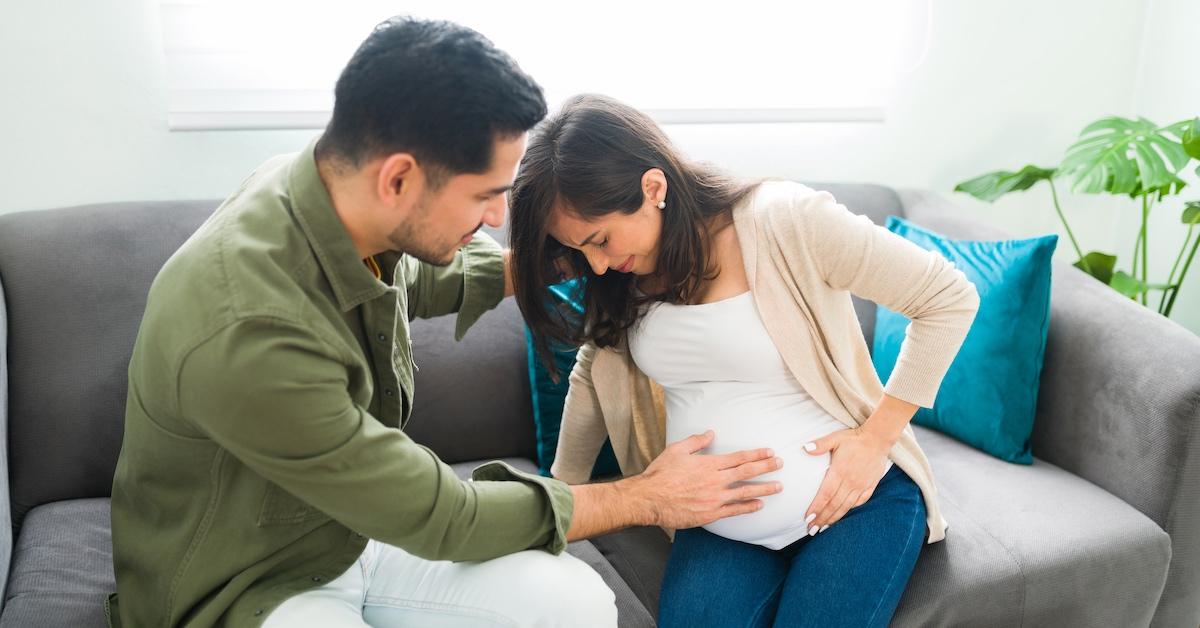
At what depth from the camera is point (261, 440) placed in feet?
3.26

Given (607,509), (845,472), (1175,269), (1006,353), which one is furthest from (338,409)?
(1175,269)

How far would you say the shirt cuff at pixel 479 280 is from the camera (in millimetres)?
1479

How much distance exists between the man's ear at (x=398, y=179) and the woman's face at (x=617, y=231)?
0.28 meters

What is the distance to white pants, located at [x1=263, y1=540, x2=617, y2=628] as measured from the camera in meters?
1.14

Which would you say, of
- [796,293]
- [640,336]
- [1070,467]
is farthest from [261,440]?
[1070,467]

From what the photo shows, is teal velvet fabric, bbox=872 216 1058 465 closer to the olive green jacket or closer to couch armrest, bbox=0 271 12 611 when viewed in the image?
the olive green jacket

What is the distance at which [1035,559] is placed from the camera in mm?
1490

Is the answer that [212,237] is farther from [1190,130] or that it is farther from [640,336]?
[1190,130]

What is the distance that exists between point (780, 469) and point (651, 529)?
13.5 inches

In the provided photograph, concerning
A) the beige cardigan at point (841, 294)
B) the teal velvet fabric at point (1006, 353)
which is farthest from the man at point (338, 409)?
the teal velvet fabric at point (1006, 353)

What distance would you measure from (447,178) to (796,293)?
579 mm

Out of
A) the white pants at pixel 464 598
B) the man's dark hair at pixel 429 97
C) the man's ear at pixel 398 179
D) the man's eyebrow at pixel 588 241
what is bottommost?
the white pants at pixel 464 598

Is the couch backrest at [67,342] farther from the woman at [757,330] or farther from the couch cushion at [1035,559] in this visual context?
the couch cushion at [1035,559]

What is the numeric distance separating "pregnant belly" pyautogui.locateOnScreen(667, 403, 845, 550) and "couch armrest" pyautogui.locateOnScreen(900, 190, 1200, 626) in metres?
0.61
